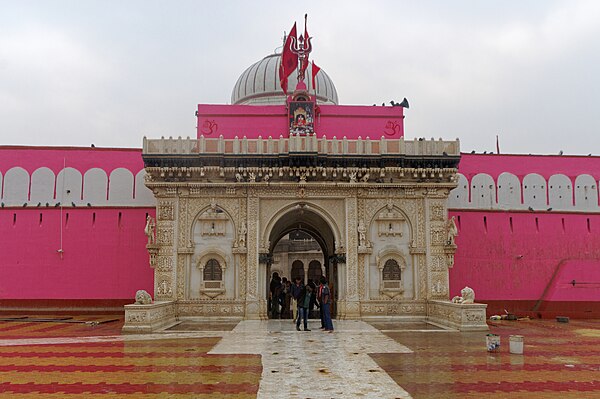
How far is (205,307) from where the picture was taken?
54.6ft

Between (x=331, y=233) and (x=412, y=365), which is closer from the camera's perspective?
Answer: (x=412, y=365)

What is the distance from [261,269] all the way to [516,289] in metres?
9.13

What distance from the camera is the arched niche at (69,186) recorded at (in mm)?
19484

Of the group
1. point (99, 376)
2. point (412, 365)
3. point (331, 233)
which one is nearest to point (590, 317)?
point (331, 233)

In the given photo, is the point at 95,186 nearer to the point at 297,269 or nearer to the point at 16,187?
the point at 16,187

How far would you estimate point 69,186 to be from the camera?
64.3 feet

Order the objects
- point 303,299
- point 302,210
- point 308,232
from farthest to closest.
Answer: point 308,232 < point 302,210 < point 303,299

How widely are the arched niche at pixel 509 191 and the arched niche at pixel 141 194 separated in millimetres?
12946

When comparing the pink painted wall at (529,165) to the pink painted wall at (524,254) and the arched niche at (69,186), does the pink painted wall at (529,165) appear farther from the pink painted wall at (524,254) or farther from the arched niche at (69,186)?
the arched niche at (69,186)

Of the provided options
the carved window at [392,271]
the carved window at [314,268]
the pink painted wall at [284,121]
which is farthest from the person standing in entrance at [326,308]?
the carved window at [314,268]

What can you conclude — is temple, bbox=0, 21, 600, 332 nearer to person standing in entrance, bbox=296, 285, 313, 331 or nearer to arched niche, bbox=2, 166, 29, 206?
arched niche, bbox=2, 166, 29, 206

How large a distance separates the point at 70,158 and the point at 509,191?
16.4 metres

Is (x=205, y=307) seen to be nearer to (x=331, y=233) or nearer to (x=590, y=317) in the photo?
(x=331, y=233)

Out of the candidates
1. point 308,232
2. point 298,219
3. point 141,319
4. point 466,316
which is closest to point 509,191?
point 308,232
